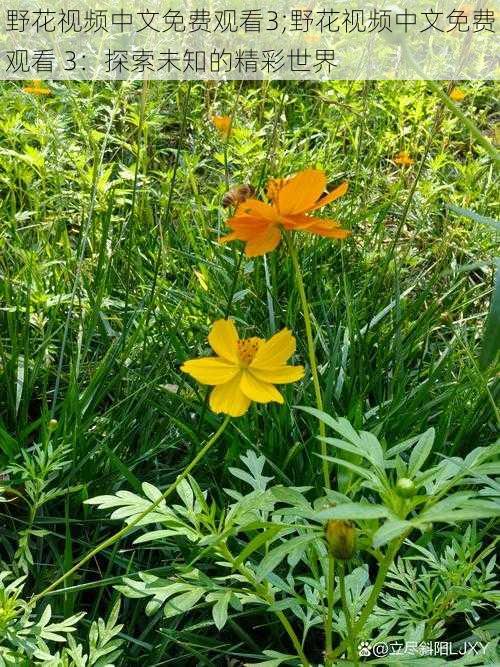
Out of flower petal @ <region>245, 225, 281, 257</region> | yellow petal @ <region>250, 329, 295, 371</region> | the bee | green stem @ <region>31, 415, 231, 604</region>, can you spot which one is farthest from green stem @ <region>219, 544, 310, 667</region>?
the bee

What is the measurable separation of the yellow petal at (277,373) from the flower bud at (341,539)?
165mm

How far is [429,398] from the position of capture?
1465 mm

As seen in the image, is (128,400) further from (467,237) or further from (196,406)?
(467,237)

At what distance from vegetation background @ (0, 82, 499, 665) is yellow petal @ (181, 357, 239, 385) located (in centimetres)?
23

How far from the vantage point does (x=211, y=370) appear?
79cm

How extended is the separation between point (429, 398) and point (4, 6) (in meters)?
1.66

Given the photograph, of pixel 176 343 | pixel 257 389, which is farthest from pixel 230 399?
pixel 176 343

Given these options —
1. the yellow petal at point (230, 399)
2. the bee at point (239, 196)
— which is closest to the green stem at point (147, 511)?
the yellow petal at point (230, 399)

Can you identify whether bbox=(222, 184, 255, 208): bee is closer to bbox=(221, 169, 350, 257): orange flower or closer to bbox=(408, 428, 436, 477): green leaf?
bbox=(221, 169, 350, 257): orange flower

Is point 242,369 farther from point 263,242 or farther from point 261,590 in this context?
point 261,590

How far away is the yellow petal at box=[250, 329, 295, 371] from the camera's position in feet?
2.62

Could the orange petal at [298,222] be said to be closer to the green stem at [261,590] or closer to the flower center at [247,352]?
the flower center at [247,352]

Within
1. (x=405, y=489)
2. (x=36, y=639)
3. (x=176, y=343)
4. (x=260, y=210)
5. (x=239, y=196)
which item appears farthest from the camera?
(x=176, y=343)

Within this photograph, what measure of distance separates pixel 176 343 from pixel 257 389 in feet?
2.20
